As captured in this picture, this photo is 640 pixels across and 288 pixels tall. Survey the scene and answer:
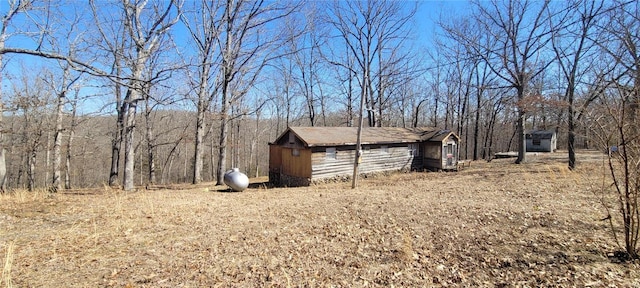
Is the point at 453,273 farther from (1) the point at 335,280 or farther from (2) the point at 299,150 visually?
(2) the point at 299,150

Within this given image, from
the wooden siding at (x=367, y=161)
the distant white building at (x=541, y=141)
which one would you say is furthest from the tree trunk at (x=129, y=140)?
the distant white building at (x=541, y=141)

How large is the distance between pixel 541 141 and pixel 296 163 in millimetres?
31363

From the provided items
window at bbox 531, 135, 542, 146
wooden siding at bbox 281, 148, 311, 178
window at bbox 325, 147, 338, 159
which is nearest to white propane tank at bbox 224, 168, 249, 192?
wooden siding at bbox 281, 148, 311, 178

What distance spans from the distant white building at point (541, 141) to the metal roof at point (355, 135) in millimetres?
19730

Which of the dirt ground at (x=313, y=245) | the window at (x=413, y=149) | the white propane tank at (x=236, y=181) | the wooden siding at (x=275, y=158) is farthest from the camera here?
the window at (x=413, y=149)

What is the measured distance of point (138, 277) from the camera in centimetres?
404

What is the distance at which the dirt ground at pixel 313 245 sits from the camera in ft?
13.7

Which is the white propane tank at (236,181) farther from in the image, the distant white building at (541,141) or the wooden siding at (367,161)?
the distant white building at (541,141)

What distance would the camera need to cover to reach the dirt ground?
4.18 meters

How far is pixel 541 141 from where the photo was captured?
3344 centimetres

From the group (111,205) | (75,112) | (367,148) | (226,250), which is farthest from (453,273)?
(75,112)

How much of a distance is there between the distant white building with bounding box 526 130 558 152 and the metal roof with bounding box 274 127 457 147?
64.7 ft

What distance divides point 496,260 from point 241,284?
13.1 ft

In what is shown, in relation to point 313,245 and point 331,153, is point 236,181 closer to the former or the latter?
point 331,153
